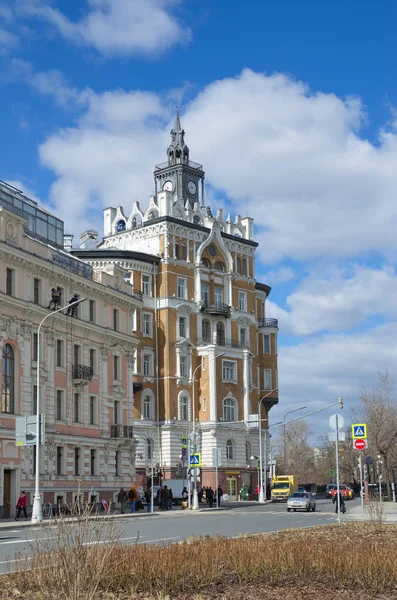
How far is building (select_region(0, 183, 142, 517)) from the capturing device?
42.7 meters

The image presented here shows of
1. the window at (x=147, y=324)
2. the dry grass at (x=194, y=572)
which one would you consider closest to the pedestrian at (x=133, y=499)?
the window at (x=147, y=324)

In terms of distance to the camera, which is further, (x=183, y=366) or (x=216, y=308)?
(x=216, y=308)

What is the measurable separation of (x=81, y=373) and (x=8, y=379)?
22.2 feet

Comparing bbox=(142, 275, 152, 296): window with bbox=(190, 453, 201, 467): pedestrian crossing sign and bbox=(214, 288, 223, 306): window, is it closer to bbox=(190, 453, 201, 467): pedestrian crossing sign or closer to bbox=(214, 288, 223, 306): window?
bbox=(214, 288, 223, 306): window

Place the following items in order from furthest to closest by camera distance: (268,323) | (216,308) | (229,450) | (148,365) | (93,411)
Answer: (268,323) → (216,308) → (229,450) → (148,365) → (93,411)

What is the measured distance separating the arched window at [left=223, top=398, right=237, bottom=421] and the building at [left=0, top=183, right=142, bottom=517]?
2542 centimetres

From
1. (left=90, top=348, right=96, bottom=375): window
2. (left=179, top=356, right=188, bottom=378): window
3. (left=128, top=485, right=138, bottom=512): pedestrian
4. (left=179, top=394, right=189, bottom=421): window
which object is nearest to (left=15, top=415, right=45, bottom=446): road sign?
(left=128, top=485, right=138, bottom=512): pedestrian

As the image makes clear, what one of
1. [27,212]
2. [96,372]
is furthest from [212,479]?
[27,212]

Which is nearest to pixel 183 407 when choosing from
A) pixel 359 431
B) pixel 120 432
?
pixel 120 432

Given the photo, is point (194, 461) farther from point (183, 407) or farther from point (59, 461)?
point (183, 407)

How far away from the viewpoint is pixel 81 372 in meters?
48.9

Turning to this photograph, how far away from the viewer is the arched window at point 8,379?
42.3 meters

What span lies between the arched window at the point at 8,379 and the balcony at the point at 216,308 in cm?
3862

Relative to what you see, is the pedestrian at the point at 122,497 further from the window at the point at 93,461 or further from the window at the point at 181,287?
the window at the point at 181,287
